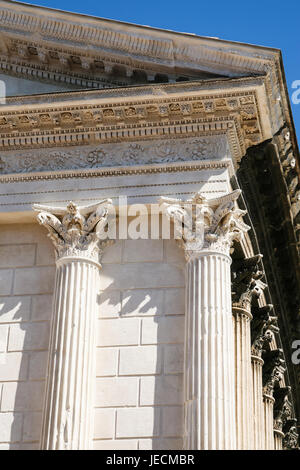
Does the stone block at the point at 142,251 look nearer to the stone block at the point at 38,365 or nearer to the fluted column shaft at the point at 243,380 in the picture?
the stone block at the point at 38,365

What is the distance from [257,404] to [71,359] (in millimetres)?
7050

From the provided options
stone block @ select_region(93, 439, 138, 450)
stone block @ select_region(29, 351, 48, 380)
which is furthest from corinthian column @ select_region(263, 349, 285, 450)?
stone block @ select_region(29, 351, 48, 380)

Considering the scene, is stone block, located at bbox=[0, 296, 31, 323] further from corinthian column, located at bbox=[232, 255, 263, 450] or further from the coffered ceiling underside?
the coffered ceiling underside

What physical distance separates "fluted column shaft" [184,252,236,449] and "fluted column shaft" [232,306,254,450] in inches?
106

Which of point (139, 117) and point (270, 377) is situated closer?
point (139, 117)

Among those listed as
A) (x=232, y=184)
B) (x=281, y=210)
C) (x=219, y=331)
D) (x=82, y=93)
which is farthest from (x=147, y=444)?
(x=281, y=210)

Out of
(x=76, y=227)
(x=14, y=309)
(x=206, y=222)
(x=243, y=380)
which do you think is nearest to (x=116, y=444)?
(x=14, y=309)

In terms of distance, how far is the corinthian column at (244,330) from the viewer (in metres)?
22.4

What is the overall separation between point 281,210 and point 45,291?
854 centimetres

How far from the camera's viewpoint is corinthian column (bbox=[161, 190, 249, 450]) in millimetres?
18750

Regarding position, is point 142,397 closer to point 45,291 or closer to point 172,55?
point 45,291

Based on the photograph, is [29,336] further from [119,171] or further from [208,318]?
[119,171]

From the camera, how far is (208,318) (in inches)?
777

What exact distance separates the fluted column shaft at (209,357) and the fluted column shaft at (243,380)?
2.70m
